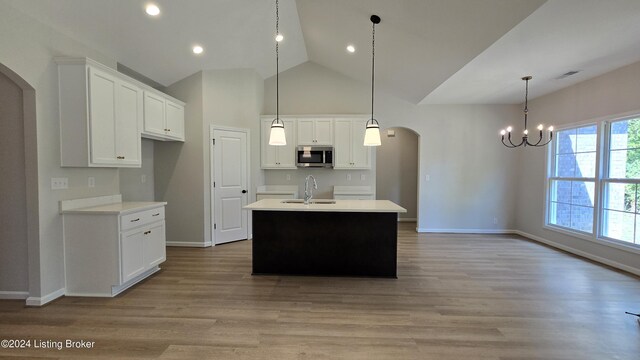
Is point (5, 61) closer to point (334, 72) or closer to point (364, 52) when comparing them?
point (364, 52)

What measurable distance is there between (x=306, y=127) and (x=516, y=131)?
4.40 meters

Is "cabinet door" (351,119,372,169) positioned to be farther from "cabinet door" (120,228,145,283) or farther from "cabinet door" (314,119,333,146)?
"cabinet door" (120,228,145,283)

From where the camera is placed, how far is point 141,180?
4.67 metres

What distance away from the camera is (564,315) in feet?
8.62

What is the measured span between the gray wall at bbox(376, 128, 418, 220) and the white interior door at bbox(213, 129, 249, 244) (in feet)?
12.3

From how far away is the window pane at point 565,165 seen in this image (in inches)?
188

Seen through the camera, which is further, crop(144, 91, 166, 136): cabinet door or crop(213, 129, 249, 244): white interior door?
crop(213, 129, 249, 244): white interior door

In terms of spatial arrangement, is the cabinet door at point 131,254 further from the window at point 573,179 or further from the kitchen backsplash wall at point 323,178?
the window at point 573,179

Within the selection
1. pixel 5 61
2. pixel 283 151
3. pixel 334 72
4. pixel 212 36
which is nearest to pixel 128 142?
pixel 5 61

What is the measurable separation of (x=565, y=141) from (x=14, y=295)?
7.93 metres

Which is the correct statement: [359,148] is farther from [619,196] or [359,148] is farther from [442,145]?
[619,196]

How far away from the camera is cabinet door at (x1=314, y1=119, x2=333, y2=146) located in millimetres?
5707

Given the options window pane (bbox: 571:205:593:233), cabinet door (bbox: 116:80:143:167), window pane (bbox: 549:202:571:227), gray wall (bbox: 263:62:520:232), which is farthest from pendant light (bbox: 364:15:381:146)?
window pane (bbox: 549:202:571:227)

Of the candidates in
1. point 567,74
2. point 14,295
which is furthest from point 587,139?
point 14,295
